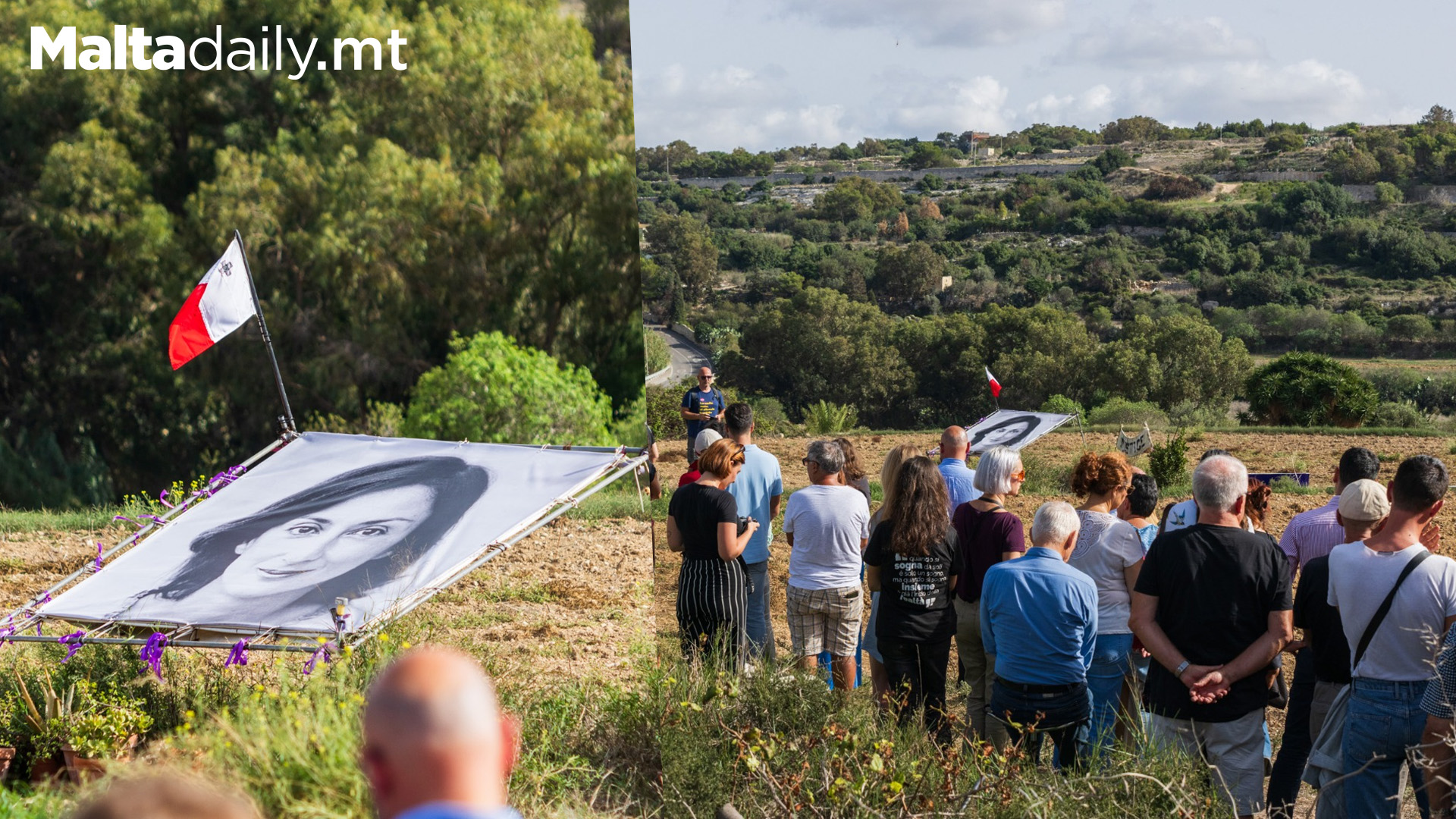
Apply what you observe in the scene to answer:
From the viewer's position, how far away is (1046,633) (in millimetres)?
3492

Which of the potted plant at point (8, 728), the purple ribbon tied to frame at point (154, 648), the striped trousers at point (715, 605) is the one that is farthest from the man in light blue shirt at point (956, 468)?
the potted plant at point (8, 728)

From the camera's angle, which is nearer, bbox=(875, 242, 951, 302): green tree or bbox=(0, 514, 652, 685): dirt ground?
bbox=(875, 242, 951, 302): green tree

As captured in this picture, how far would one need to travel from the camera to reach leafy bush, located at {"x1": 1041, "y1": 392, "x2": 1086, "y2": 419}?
548 centimetres

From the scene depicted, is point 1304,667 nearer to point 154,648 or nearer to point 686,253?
point 686,253

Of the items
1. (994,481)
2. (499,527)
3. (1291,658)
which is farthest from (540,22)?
(1291,658)

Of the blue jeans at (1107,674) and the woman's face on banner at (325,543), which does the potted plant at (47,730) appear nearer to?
the woman's face on banner at (325,543)

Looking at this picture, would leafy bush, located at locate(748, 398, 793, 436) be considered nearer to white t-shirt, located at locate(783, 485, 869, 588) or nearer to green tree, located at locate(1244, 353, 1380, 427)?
white t-shirt, located at locate(783, 485, 869, 588)

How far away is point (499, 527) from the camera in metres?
4.57

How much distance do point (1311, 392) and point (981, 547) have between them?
7.53 feet

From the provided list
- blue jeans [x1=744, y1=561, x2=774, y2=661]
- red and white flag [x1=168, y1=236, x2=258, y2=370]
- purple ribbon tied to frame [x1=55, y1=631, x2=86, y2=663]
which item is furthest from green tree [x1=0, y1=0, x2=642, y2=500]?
purple ribbon tied to frame [x1=55, y1=631, x2=86, y2=663]

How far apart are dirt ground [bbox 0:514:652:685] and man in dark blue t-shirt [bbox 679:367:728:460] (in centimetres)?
123

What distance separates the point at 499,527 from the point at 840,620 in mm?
1432

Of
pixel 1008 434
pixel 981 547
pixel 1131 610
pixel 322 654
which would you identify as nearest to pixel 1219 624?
pixel 1131 610

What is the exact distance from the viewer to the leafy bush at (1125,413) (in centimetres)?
548
